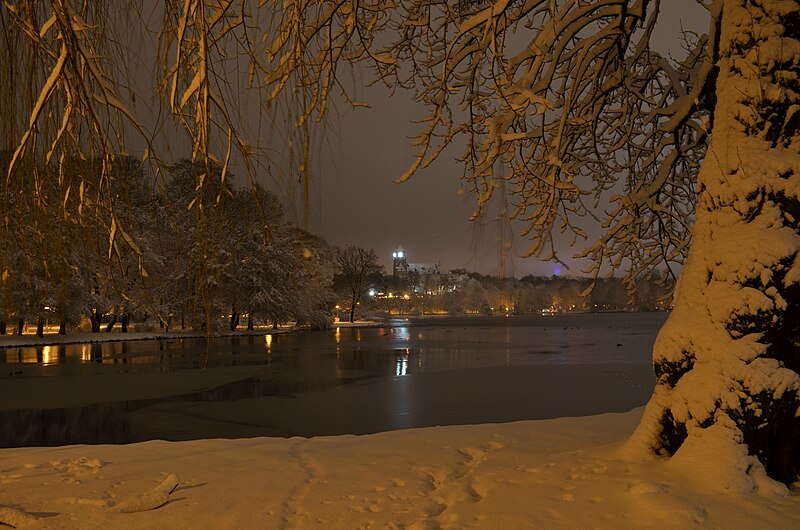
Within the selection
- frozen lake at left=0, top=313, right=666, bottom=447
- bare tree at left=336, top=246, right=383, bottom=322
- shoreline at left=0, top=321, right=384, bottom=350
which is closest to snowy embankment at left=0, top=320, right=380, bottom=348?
shoreline at left=0, top=321, right=384, bottom=350

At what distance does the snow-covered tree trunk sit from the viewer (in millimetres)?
3586

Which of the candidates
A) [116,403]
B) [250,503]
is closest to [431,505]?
[250,503]

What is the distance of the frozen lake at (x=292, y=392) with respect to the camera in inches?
370

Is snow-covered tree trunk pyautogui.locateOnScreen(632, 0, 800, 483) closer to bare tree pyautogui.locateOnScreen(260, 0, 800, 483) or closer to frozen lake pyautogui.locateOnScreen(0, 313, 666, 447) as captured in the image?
bare tree pyautogui.locateOnScreen(260, 0, 800, 483)

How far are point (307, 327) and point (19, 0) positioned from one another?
46.3m

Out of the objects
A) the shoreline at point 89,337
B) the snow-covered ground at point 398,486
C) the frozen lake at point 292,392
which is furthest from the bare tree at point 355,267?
the snow-covered ground at point 398,486

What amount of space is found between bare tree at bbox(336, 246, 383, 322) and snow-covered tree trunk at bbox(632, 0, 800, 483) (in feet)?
200

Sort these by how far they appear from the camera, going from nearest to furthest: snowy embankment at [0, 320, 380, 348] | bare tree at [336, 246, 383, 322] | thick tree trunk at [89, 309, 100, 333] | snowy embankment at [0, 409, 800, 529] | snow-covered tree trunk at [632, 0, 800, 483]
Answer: snowy embankment at [0, 409, 800, 529]
snow-covered tree trunk at [632, 0, 800, 483]
snowy embankment at [0, 320, 380, 348]
thick tree trunk at [89, 309, 100, 333]
bare tree at [336, 246, 383, 322]

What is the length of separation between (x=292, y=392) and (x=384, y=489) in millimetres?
9753

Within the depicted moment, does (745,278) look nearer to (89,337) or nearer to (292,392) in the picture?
(292,392)

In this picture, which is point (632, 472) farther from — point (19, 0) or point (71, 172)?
point (19, 0)

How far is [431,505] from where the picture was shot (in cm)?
345

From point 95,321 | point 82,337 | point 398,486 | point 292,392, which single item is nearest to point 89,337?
point 82,337

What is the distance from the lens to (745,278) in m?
3.72
